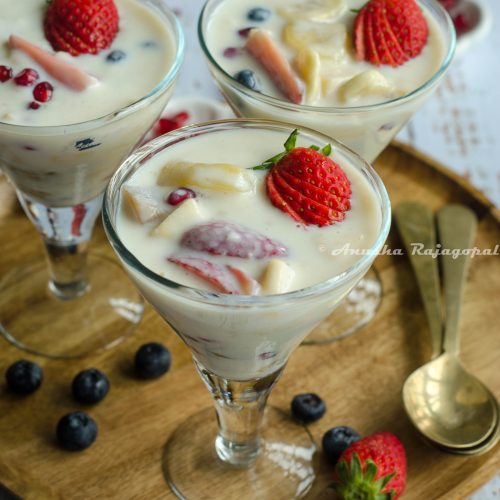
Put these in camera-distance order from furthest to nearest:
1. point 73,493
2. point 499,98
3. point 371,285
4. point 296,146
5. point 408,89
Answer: point 499,98 → point 371,285 → point 408,89 → point 73,493 → point 296,146

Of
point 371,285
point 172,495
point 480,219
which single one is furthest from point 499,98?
point 172,495

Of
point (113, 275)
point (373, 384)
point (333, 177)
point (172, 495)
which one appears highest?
point (333, 177)

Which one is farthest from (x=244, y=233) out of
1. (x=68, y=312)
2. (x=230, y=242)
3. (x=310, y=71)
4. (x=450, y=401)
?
(x=68, y=312)

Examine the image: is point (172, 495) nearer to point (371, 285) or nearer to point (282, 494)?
point (282, 494)

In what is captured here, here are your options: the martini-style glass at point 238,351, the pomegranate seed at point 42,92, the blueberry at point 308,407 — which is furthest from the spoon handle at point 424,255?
the pomegranate seed at point 42,92

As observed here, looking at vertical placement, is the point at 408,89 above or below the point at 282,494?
above

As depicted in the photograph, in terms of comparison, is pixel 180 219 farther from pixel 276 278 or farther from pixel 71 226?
pixel 71 226
